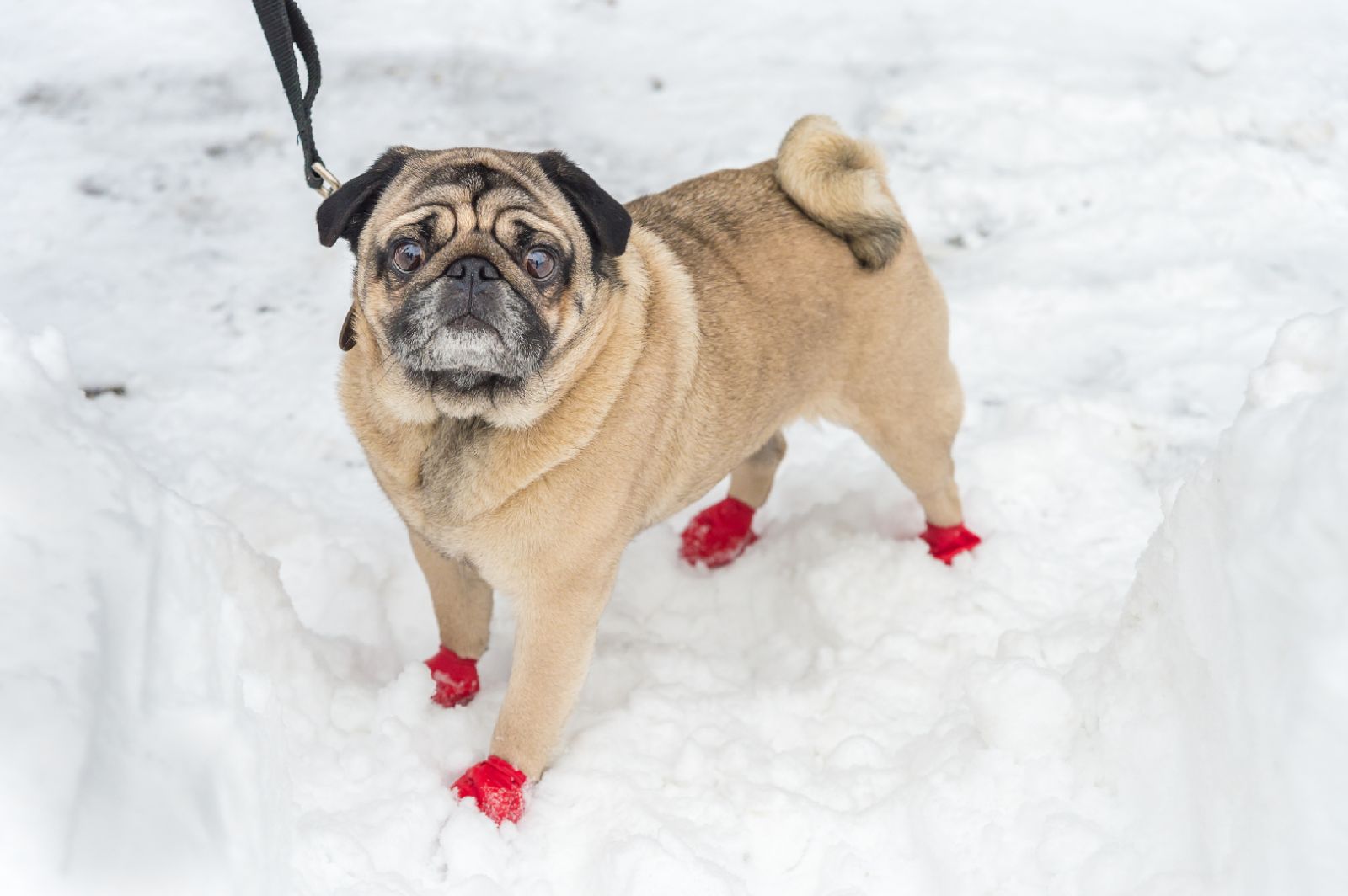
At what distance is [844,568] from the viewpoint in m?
3.84

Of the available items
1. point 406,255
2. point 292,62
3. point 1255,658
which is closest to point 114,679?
point 406,255

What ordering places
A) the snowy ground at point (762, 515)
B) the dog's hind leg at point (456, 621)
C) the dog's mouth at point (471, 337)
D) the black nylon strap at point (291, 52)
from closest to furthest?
the snowy ground at point (762, 515), the dog's mouth at point (471, 337), the black nylon strap at point (291, 52), the dog's hind leg at point (456, 621)

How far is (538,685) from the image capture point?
2924 millimetres

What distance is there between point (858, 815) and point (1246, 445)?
1.24 metres

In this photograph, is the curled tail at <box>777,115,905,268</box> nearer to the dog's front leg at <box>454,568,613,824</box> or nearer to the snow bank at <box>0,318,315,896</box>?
the dog's front leg at <box>454,568,613,824</box>

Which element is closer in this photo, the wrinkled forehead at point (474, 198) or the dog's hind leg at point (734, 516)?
the wrinkled forehead at point (474, 198)

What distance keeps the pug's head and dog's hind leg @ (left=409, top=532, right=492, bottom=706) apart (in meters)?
0.61

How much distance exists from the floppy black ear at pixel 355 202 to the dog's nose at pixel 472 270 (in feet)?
1.00

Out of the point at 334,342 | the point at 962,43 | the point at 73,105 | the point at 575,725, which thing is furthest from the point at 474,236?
the point at 962,43

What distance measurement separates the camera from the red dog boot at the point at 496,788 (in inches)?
113

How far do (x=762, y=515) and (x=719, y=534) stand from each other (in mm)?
324

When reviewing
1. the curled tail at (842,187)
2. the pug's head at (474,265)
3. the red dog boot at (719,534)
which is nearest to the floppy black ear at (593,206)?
the pug's head at (474,265)

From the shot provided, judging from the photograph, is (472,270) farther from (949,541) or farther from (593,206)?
(949,541)

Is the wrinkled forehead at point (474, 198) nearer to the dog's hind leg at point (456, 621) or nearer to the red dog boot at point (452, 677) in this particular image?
the dog's hind leg at point (456, 621)
